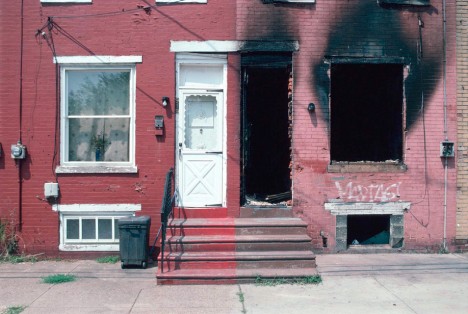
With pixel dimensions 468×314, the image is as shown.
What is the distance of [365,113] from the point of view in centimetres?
1036

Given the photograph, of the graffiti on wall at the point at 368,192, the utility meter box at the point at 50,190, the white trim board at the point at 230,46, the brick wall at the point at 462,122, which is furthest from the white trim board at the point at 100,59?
the brick wall at the point at 462,122

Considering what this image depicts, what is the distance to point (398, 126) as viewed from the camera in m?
9.34

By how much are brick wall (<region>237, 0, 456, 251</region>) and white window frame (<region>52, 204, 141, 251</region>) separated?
3330mm

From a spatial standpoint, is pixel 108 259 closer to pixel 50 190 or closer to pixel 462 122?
pixel 50 190

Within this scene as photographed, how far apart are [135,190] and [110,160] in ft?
2.76

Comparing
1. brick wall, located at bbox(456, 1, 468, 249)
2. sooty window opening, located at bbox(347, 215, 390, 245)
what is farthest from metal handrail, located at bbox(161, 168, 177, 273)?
brick wall, located at bbox(456, 1, 468, 249)

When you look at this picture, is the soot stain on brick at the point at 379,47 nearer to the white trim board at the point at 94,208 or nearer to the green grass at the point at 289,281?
the green grass at the point at 289,281

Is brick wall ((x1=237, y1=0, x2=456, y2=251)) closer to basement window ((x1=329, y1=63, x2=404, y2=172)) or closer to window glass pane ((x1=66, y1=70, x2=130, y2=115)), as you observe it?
basement window ((x1=329, y1=63, x2=404, y2=172))

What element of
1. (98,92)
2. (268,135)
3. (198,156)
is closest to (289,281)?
(198,156)

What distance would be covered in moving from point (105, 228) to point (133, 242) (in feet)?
3.53

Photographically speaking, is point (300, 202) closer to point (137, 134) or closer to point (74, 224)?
point (137, 134)

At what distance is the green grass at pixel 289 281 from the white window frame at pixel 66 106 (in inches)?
127

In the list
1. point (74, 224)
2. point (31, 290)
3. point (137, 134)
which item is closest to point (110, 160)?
point (137, 134)

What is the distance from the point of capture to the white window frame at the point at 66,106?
8.77 metres
